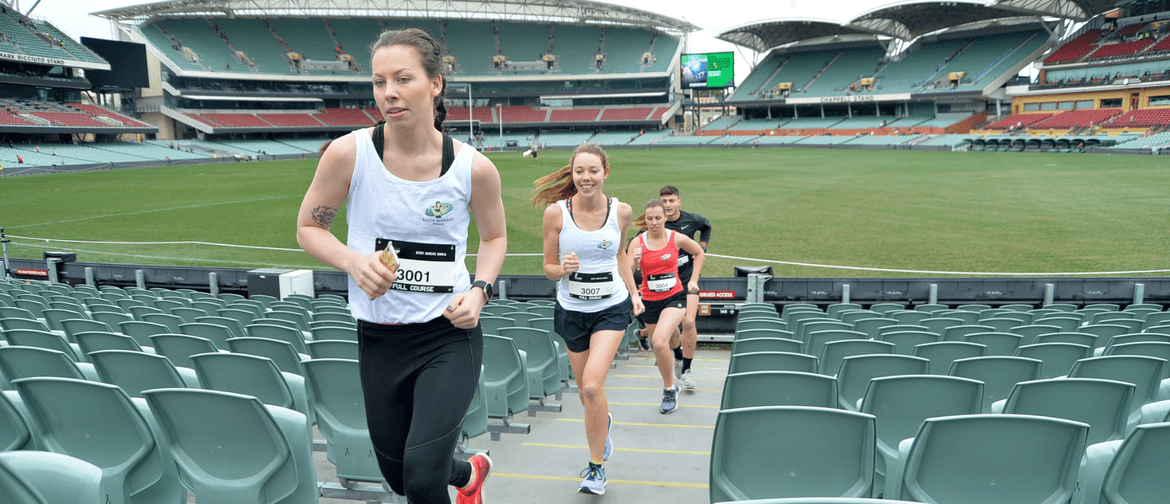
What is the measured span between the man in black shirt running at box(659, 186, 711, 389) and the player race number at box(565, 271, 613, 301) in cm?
219

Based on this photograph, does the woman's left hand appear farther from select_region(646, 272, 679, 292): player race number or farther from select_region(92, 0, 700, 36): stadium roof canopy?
select_region(92, 0, 700, 36): stadium roof canopy

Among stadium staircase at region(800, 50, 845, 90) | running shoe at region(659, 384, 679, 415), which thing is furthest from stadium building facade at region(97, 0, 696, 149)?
running shoe at region(659, 384, 679, 415)

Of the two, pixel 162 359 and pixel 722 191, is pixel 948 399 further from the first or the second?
pixel 722 191

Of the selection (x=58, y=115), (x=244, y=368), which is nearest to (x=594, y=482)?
(x=244, y=368)

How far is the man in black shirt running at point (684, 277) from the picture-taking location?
653 cm

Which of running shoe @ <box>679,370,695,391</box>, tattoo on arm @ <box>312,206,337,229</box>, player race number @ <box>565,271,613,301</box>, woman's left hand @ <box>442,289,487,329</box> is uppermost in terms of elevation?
tattoo on arm @ <box>312,206,337,229</box>

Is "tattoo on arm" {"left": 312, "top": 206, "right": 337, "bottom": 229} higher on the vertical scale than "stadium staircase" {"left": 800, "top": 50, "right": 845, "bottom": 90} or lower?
lower

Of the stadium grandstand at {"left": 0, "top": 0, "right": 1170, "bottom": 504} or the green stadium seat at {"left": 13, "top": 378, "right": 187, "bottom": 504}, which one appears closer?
the stadium grandstand at {"left": 0, "top": 0, "right": 1170, "bottom": 504}

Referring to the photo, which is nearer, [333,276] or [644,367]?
[644,367]

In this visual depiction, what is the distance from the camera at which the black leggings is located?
2.36m

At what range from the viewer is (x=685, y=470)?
4.07 meters

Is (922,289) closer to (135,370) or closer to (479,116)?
(135,370)

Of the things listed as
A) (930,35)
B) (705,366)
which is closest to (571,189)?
(705,366)

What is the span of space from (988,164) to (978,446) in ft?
143
